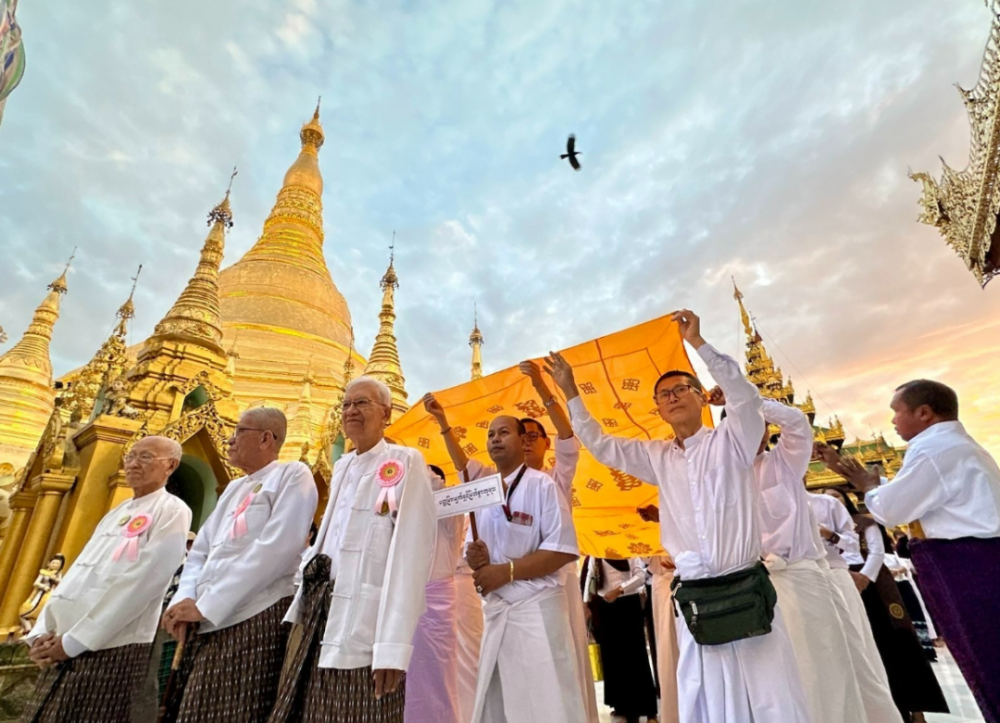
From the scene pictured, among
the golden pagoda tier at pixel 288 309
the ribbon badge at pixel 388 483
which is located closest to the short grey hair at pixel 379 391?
the ribbon badge at pixel 388 483

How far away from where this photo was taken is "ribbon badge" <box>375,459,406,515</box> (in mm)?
2547

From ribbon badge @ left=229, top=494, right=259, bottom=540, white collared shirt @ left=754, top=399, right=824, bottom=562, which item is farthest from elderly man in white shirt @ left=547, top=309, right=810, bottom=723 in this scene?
ribbon badge @ left=229, top=494, right=259, bottom=540

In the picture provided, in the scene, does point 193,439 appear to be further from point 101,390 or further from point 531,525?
point 531,525

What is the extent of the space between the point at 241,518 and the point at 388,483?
83 cm

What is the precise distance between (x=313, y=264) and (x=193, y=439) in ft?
48.6

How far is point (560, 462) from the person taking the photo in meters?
3.68

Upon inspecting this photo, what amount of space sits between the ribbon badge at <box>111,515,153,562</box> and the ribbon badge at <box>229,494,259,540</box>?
28.5 inches

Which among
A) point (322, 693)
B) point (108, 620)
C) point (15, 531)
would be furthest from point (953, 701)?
point (15, 531)

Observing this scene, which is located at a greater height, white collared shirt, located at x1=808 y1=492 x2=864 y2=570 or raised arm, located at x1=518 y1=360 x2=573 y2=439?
raised arm, located at x1=518 y1=360 x2=573 y2=439

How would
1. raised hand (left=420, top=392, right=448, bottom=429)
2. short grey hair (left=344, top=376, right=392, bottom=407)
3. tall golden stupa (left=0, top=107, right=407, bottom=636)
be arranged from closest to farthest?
short grey hair (left=344, top=376, right=392, bottom=407)
raised hand (left=420, top=392, right=448, bottom=429)
tall golden stupa (left=0, top=107, right=407, bottom=636)

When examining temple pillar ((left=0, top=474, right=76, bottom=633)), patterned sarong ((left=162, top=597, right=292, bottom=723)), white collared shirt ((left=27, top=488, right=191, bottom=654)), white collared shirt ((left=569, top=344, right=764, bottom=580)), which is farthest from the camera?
temple pillar ((left=0, top=474, right=76, bottom=633))

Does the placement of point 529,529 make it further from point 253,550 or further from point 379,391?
point 253,550

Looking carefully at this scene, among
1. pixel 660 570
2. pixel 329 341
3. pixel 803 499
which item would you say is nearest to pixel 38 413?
pixel 329 341

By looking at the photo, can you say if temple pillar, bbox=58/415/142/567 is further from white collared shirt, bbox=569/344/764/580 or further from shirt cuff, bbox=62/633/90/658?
white collared shirt, bbox=569/344/764/580
